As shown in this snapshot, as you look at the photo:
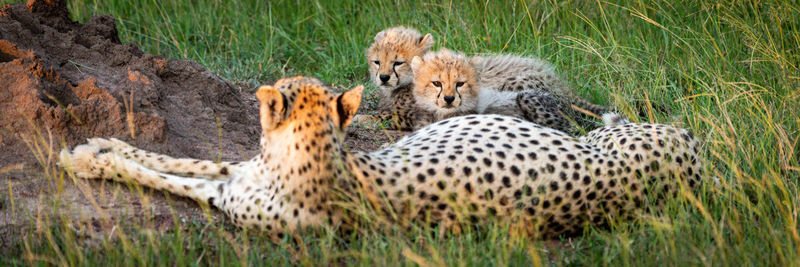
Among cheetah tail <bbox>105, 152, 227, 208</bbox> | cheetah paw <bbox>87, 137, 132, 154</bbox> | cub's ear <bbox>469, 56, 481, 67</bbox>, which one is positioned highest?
cub's ear <bbox>469, 56, 481, 67</bbox>

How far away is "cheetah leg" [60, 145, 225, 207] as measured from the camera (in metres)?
3.19

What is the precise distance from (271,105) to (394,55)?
2613mm

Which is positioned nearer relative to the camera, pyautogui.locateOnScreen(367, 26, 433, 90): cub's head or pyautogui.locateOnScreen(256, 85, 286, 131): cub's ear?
pyautogui.locateOnScreen(256, 85, 286, 131): cub's ear

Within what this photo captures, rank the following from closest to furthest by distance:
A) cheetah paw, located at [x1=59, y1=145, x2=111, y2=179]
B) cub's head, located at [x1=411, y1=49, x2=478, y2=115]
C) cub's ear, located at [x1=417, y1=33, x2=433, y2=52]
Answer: cheetah paw, located at [x1=59, y1=145, x2=111, y2=179] < cub's head, located at [x1=411, y1=49, x2=478, y2=115] < cub's ear, located at [x1=417, y1=33, x2=433, y2=52]

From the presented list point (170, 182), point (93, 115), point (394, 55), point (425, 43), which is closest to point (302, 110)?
point (170, 182)

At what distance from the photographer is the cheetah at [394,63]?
525 centimetres

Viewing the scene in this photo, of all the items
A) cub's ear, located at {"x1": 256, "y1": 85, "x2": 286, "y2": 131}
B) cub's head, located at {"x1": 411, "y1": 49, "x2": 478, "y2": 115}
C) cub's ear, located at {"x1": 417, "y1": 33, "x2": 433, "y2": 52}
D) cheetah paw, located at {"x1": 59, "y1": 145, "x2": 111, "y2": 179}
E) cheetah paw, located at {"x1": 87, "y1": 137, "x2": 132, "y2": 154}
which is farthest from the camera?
cub's ear, located at {"x1": 417, "y1": 33, "x2": 433, "y2": 52}

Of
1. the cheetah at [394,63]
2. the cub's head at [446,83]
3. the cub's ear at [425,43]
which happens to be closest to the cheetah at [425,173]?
the cub's head at [446,83]

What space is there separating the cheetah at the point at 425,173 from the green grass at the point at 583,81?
0.08 metres

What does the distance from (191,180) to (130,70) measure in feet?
3.66

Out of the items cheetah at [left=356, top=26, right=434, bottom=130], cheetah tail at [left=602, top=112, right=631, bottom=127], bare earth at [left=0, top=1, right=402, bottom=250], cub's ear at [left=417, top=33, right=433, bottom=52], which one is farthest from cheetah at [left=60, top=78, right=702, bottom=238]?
cub's ear at [left=417, top=33, right=433, bottom=52]

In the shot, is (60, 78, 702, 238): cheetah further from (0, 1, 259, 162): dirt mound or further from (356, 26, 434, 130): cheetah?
(356, 26, 434, 130): cheetah

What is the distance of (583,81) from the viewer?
5.47 m

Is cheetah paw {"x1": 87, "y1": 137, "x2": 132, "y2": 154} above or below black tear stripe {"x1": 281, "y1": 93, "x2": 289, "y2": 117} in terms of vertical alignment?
below
